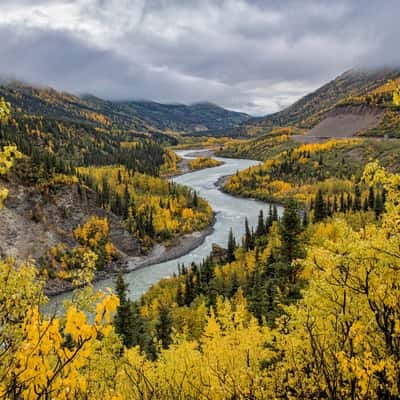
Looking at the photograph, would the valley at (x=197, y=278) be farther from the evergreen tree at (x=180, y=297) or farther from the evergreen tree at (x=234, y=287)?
the evergreen tree at (x=234, y=287)

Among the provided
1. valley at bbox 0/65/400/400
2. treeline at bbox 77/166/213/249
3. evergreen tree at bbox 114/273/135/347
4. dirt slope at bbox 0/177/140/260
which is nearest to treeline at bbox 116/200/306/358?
evergreen tree at bbox 114/273/135/347

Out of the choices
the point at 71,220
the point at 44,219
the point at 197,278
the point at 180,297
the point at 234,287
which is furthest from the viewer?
the point at 71,220

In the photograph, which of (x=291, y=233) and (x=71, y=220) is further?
(x=71, y=220)

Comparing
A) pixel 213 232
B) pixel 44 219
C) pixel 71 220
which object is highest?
pixel 44 219

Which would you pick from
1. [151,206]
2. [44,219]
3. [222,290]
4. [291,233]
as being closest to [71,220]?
[44,219]

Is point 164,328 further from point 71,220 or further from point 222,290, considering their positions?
point 71,220

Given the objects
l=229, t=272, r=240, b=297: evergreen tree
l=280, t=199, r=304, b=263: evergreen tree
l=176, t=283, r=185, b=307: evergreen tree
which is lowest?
l=176, t=283, r=185, b=307: evergreen tree

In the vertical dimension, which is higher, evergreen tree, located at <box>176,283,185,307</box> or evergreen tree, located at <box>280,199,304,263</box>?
evergreen tree, located at <box>280,199,304,263</box>

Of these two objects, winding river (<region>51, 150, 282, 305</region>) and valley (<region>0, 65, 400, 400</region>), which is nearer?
valley (<region>0, 65, 400, 400</region>)

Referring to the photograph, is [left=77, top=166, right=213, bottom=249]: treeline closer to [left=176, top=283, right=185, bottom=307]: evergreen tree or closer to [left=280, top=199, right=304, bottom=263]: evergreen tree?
[left=176, top=283, right=185, bottom=307]: evergreen tree

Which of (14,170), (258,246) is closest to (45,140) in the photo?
(14,170)

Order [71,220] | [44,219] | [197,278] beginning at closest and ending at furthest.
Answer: [197,278] → [44,219] → [71,220]

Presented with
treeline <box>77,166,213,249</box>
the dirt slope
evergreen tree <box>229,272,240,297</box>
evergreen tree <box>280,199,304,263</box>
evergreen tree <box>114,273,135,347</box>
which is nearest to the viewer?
evergreen tree <box>280,199,304,263</box>

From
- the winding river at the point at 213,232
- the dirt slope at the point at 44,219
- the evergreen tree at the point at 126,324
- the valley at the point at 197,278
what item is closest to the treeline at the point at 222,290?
the evergreen tree at the point at 126,324
